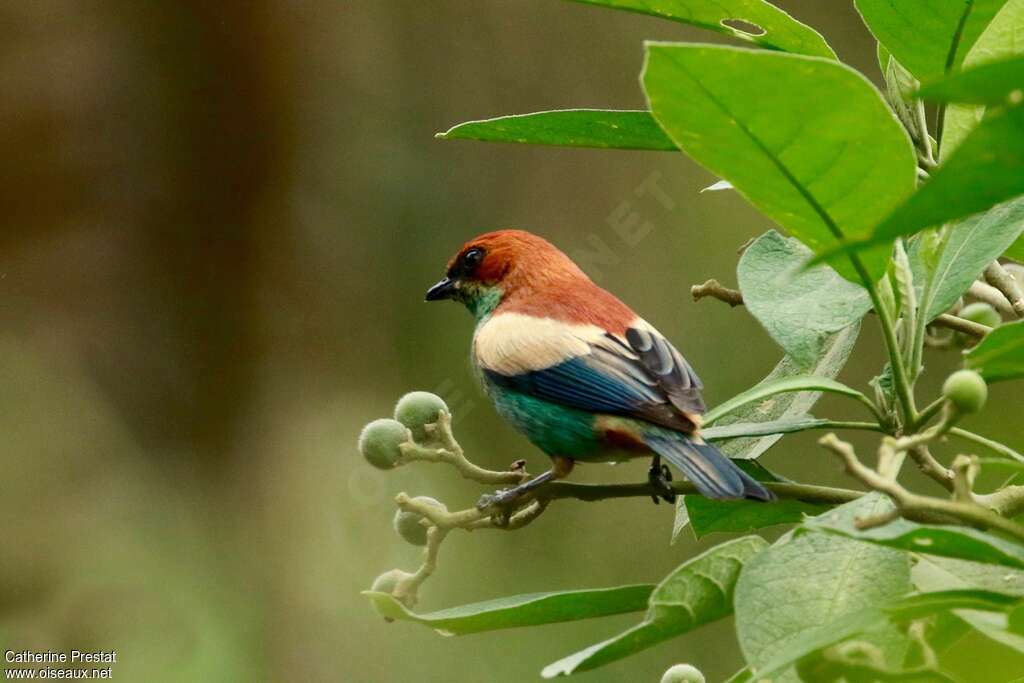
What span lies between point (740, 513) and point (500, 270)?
2075mm

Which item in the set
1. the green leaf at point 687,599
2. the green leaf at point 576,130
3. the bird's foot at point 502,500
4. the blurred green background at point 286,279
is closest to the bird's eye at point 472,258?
the bird's foot at point 502,500

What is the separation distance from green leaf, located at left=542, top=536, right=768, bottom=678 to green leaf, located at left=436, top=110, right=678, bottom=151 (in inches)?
30.8

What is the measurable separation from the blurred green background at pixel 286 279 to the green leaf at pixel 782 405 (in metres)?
5.05

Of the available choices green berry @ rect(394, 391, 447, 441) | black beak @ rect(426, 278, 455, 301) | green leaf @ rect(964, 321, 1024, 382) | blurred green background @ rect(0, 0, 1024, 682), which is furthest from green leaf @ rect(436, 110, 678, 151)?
blurred green background @ rect(0, 0, 1024, 682)

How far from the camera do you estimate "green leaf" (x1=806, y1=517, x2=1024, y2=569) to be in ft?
4.26

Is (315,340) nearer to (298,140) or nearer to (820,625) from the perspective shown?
(298,140)

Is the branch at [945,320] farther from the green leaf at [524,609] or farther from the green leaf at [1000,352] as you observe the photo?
the green leaf at [524,609]

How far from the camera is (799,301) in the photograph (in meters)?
2.10

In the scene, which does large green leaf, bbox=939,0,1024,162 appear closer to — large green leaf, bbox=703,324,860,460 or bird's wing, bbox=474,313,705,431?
large green leaf, bbox=703,324,860,460

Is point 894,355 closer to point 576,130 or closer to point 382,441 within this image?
point 576,130

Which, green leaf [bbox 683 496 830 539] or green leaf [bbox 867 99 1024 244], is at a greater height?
green leaf [bbox 867 99 1024 244]

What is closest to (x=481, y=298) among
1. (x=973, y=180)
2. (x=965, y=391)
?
(x=965, y=391)

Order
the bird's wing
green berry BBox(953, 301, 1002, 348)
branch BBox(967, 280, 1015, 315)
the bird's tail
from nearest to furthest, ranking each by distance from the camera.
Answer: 1. the bird's tail
2. branch BBox(967, 280, 1015, 315)
3. green berry BBox(953, 301, 1002, 348)
4. the bird's wing

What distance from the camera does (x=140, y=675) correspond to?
22.6ft
